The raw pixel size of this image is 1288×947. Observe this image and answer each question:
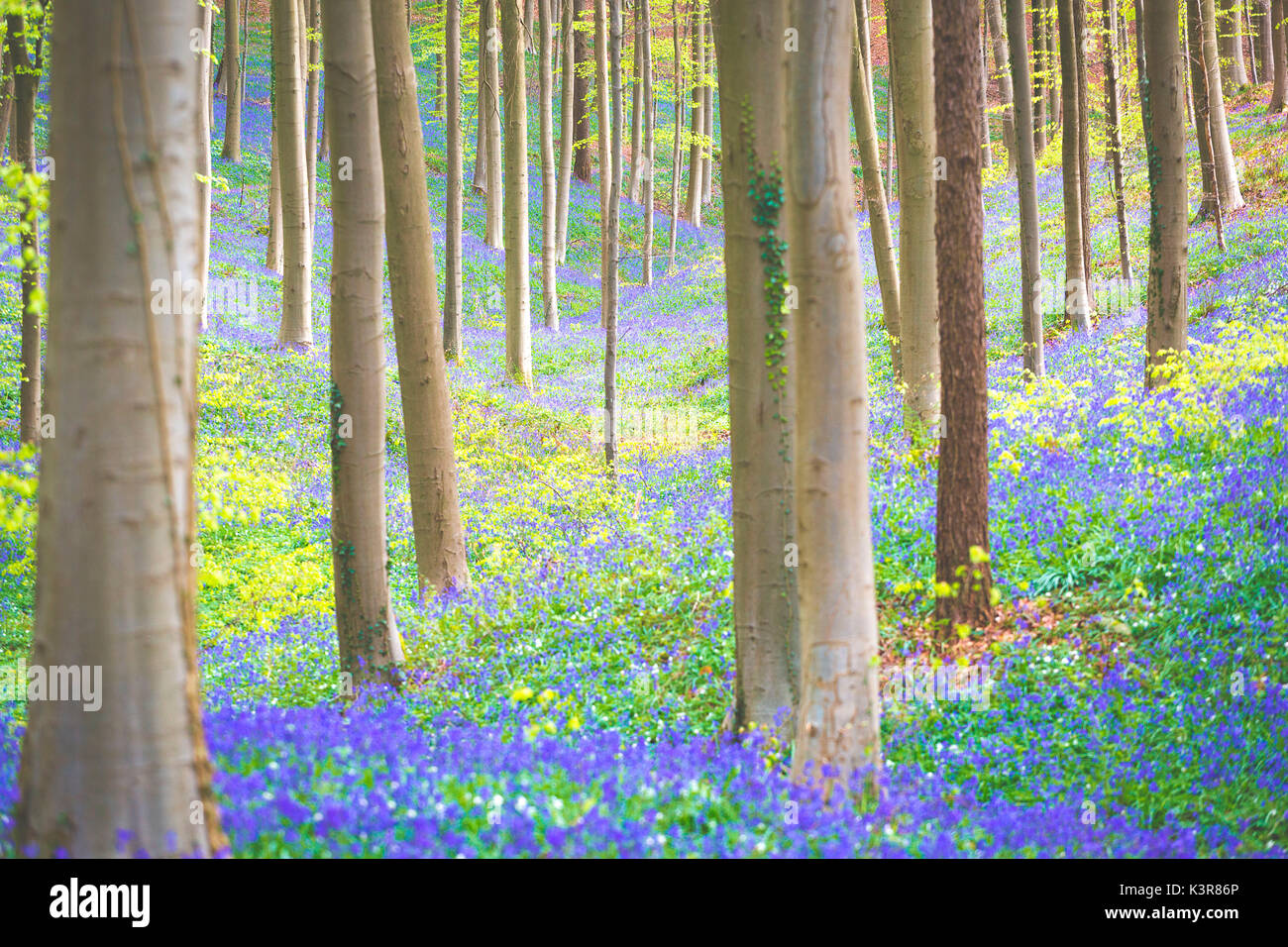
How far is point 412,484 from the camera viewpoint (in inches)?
395

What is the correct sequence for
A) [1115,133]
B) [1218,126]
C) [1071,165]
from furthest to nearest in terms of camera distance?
[1218,126] < [1115,133] < [1071,165]

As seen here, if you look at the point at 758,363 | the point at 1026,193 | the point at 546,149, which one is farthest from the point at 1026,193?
the point at 546,149

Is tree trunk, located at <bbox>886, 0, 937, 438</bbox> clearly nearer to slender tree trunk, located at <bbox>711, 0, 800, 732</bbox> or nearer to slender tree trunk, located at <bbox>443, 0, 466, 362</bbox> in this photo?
slender tree trunk, located at <bbox>711, 0, 800, 732</bbox>

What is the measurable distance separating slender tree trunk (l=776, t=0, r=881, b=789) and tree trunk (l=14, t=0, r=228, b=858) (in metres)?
3.13

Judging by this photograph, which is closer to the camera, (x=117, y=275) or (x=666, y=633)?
(x=117, y=275)

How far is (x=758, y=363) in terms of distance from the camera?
19.9 feet

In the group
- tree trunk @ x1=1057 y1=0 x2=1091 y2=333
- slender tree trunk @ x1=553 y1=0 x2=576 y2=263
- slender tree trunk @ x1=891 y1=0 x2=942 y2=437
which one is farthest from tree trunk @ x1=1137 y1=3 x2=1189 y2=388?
slender tree trunk @ x1=553 y1=0 x2=576 y2=263

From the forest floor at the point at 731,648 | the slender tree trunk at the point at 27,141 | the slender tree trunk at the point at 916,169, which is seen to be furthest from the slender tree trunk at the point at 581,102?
the forest floor at the point at 731,648

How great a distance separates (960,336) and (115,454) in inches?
258

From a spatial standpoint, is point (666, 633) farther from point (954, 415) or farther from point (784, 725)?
point (954, 415)

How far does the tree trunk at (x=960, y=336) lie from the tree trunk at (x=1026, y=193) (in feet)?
19.2

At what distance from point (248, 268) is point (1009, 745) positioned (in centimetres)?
2726

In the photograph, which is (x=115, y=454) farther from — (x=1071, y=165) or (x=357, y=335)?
(x=1071, y=165)

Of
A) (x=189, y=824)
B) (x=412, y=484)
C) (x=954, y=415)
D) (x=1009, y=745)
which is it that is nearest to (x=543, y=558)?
(x=412, y=484)
